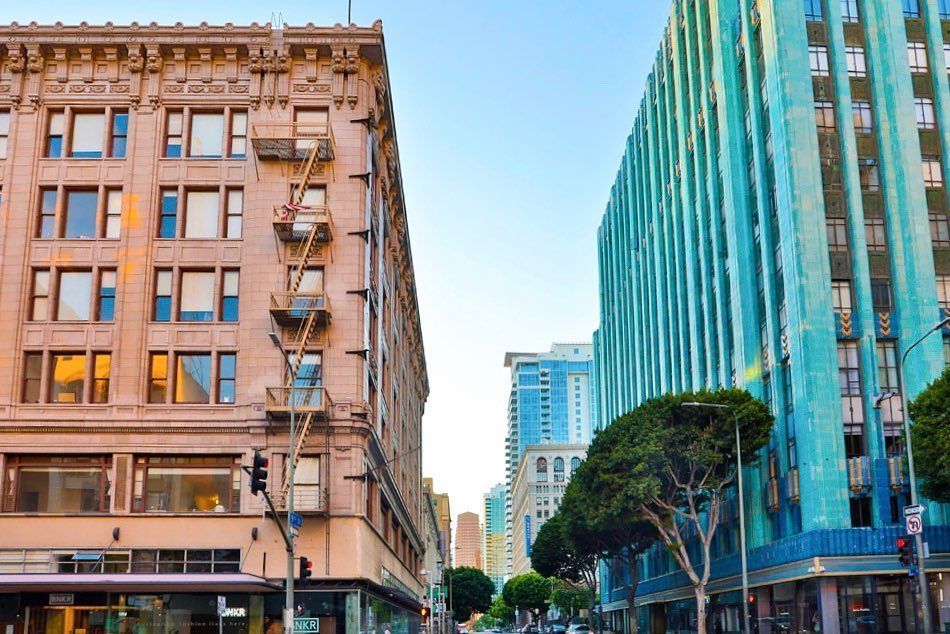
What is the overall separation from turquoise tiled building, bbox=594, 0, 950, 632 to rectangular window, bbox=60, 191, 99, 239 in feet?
112

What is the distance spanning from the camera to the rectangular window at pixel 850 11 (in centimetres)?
5794

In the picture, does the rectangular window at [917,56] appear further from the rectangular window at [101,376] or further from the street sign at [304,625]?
the rectangular window at [101,376]

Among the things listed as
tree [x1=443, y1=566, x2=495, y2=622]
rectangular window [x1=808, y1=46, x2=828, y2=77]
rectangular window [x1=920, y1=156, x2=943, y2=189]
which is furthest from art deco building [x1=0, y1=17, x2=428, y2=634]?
tree [x1=443, y1=566, x2=495, y2=622]

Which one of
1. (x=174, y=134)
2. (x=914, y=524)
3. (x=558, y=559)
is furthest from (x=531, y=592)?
(x=914, y=524)

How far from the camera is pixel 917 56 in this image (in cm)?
5788

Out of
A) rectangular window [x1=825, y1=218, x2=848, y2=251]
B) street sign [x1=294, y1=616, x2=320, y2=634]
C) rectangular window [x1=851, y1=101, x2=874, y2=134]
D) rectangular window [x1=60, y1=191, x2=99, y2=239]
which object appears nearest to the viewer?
street sign [x1=294, y1=616, x2=320, y2=634]

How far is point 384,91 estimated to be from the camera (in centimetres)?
4631

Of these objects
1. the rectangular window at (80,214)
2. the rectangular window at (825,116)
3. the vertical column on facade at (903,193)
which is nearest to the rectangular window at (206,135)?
the rectangular window at (80,214)

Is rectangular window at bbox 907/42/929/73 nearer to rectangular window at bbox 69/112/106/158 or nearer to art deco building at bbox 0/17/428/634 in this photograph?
art deco building at bbox 0/17/428/634

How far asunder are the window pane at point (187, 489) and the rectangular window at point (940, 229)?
127 feet

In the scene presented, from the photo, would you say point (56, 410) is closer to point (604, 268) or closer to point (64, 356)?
point (64, 356)

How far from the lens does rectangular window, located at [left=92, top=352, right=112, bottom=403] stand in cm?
4050

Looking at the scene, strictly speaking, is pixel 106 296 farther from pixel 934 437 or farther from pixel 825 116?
pixel 825 116

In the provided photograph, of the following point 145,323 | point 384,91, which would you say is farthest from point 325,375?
point 384,91
